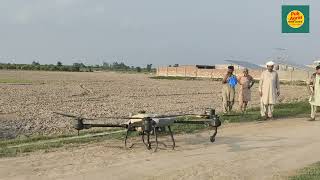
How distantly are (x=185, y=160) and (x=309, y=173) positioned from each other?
5.97 ft

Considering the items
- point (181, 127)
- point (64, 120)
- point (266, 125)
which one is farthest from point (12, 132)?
point (266, 125)

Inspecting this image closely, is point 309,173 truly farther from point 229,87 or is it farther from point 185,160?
point 229,87

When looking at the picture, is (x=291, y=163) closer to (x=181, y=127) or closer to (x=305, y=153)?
(x=305, y=153)

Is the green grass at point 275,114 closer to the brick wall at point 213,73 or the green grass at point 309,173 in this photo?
the green grass at point 309,173

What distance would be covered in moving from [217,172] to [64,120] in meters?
8.95

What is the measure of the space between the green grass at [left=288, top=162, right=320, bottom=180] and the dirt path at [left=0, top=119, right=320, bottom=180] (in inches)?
7.5

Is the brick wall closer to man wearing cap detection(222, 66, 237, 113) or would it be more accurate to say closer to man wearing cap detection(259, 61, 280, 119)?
man wearing cap detection(222, 66, 237, 113)

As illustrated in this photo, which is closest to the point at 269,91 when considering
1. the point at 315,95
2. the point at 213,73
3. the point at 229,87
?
the point at 315,95

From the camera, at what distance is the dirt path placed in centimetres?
733

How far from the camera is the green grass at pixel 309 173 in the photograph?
7.24 metres

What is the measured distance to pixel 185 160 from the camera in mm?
8344

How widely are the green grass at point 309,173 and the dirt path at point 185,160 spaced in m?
0.19

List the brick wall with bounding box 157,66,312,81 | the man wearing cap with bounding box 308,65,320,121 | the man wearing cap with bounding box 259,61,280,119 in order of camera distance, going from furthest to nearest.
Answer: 1. the brick wall with bounding box 157,66,312,81
2. the man wearing cap with bounding box 259,61,280,119
3. the man wearing cap with bounding box 308,65,320,121

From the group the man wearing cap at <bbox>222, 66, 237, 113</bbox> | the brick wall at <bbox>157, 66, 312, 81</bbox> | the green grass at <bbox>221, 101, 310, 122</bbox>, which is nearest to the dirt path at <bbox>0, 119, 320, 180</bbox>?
the green grass at <bbox>221, 101, 310, 122</bbox>
